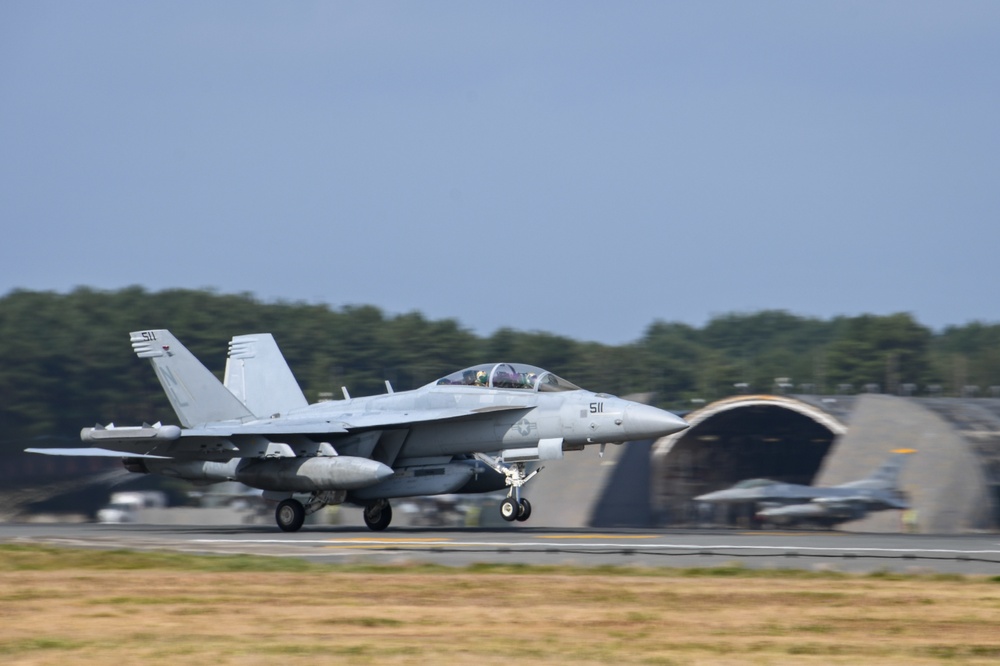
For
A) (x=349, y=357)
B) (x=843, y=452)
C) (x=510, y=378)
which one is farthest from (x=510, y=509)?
(x=349, y=357)

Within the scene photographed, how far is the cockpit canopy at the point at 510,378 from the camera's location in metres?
22.2

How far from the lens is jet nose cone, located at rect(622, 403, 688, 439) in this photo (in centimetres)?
2089

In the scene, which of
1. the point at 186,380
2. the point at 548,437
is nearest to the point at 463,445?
the point at 548,437

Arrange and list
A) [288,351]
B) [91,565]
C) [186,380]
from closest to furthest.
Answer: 1. [91,565]
2. [186,380]
3. [288,351]

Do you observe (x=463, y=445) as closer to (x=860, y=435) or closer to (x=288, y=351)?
(x=860, y=435)

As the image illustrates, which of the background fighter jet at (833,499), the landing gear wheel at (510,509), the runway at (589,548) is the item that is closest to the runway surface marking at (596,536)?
the runway at (589,548)

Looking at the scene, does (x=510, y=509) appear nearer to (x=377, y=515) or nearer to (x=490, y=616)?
(x=377, y=515)

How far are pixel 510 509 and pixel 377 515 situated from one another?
351 centimetres

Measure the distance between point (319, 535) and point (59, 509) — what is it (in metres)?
14.1

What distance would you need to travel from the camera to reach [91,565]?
1473cm

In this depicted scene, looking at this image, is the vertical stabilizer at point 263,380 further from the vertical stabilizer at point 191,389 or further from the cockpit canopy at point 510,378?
the cockpit canopy at point 510,378

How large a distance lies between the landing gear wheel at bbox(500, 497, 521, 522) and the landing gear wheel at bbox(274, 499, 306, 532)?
4.11 m

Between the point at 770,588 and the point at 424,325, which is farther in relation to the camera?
the point at 424,325

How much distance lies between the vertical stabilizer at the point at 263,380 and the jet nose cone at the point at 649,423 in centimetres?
880
